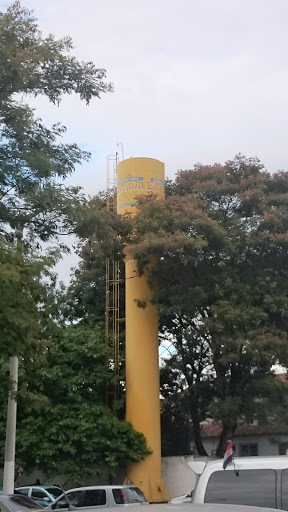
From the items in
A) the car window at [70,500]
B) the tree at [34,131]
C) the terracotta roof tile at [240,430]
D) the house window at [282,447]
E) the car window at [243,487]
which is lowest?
the car window at [70,500]

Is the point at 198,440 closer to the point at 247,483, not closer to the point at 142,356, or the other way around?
the point at 142,356

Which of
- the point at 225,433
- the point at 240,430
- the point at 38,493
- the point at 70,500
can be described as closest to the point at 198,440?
the point at 240,430

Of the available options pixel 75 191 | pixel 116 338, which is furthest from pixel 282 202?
pixel 75 191

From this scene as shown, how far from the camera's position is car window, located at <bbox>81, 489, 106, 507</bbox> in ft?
60.2

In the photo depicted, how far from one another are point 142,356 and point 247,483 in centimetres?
2258

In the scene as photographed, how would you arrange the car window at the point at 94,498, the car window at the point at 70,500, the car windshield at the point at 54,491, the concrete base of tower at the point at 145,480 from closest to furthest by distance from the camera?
1. the car window at the point at 70,500
2. the car window at the point at 94,498
3. the car windshield at the point at 54,491
4. the concrete base of tower at the point at 145,480

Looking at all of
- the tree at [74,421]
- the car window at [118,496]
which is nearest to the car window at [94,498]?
the car window at [118,496]

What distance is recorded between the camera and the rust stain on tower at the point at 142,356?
30672 millimetres

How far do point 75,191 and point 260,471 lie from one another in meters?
10.7

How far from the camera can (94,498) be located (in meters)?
18.4

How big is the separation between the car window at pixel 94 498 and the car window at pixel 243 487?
32.4ft

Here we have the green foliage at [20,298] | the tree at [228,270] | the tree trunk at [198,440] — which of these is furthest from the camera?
the tree trunk at [198,440]

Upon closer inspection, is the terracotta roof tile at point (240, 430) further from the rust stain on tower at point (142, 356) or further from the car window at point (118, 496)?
the car window at point (118, 496)

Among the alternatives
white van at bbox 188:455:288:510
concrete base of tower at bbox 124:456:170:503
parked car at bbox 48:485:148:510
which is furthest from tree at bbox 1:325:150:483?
white van at bbox 188:455:288:510
